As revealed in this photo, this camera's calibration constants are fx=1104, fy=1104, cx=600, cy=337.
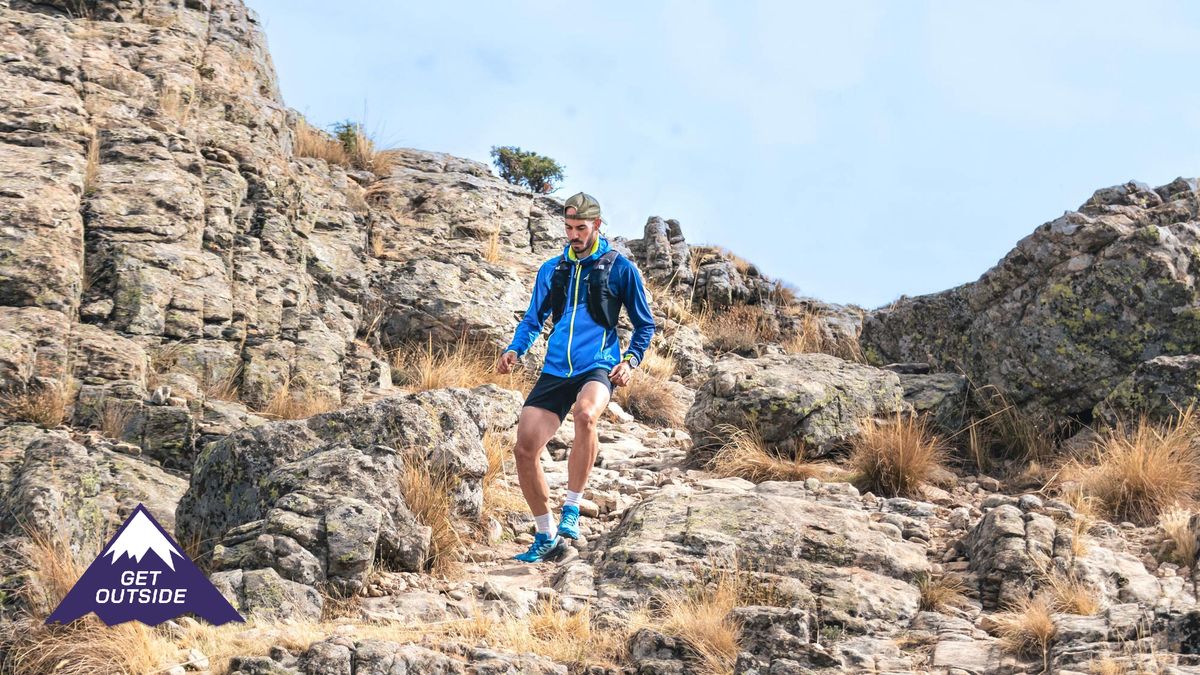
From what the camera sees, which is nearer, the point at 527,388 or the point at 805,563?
the point at 805,563

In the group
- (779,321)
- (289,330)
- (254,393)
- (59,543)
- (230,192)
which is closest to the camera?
(59,543)

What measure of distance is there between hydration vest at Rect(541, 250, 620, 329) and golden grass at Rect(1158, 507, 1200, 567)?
13.2 ft

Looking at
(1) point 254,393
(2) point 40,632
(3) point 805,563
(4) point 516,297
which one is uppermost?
(4) point 516,297

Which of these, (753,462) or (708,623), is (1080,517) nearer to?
(753,462)

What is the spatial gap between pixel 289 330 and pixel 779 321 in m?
9.16

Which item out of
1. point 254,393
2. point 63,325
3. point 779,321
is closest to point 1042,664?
point 254,393

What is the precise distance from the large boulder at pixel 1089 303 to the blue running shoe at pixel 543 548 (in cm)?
507

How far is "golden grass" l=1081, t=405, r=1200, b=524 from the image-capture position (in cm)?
838

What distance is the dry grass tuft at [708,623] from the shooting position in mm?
5695

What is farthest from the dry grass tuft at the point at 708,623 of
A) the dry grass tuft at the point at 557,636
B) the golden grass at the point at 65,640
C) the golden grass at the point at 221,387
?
→ the golden grass at the point at 221,387

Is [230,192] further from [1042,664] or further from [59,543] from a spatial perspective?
[1042,664]

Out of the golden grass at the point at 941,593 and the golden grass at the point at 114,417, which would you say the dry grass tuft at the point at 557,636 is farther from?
the golden grass at the point at 114,417

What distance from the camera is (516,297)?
48.1 ft

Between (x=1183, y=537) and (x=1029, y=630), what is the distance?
83.9 inches
